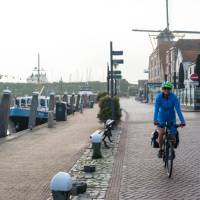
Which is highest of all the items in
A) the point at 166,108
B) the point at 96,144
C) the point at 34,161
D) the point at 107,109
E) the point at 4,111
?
the point at 166,108

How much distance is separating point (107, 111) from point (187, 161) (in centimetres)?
1079

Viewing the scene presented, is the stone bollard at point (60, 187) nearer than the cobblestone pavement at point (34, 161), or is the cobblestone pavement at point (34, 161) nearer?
the stone bollard at point (60, 187)

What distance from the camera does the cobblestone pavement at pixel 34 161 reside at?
794cm

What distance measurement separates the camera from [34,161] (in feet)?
36.9

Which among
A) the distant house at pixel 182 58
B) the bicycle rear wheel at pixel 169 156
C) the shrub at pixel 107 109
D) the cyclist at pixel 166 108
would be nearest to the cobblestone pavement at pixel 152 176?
the bicycle rear wheel at pixel 169 156

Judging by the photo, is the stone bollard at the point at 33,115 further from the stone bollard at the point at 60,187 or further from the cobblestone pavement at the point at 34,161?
the stone bollard at the point at 60,187

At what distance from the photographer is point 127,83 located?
177875 millimetres

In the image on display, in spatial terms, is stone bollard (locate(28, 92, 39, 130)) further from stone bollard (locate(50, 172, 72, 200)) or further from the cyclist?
stone bollard (locate(50, 172, 72, 200))

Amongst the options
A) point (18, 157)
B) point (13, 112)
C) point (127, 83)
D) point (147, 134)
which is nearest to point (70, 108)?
point (13, 112)

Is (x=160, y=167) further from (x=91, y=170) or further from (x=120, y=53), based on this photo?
(x=120, y=53)

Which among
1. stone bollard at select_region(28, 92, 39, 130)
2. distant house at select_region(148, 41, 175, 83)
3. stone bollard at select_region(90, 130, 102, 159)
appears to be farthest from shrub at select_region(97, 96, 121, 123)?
distant house at select_region(148, 41, 175, 83)

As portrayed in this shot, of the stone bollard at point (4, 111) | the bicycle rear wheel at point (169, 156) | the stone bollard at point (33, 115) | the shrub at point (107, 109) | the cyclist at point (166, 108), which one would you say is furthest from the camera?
the stone bollard at point (33, 115)

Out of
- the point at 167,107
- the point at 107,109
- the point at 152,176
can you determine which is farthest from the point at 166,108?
the point at 107,109

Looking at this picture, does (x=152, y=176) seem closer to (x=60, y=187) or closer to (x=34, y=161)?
(x=60, y=187)
